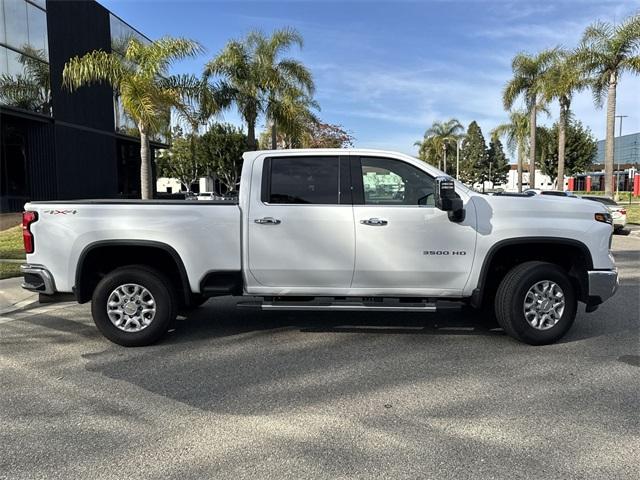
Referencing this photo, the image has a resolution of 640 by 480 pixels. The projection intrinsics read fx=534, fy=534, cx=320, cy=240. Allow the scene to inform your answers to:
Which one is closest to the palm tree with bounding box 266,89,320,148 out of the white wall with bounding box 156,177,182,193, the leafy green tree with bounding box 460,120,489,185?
the white wall with bounding box 156,177,182,193

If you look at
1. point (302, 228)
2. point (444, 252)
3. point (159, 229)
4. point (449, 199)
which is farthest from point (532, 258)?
point (159, 229)

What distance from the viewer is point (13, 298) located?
809 cm

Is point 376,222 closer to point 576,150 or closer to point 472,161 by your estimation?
point 576,150

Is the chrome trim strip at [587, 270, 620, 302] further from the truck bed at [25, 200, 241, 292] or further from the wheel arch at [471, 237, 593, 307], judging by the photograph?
the truck bed at [25, 200, 241, 292]

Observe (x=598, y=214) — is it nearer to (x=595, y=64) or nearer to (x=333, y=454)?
(x=333, y=454)

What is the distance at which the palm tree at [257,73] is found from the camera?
2177cm

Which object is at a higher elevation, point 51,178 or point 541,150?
point 541,150

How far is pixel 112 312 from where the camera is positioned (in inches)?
218

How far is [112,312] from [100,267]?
22.6 inches

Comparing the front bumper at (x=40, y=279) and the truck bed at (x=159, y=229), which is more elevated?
the truck bed at (x=159, y=229)

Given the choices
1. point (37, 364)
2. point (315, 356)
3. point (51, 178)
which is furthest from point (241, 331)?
point (51, 178)

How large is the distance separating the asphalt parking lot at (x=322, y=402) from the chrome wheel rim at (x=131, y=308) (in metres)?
0.28

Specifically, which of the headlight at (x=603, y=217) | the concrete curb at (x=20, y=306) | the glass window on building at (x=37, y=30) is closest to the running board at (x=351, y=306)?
the headlight at (x=603, y=217)

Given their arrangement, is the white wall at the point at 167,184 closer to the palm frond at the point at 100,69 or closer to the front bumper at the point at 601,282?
the palm frond at the point at 100,69
